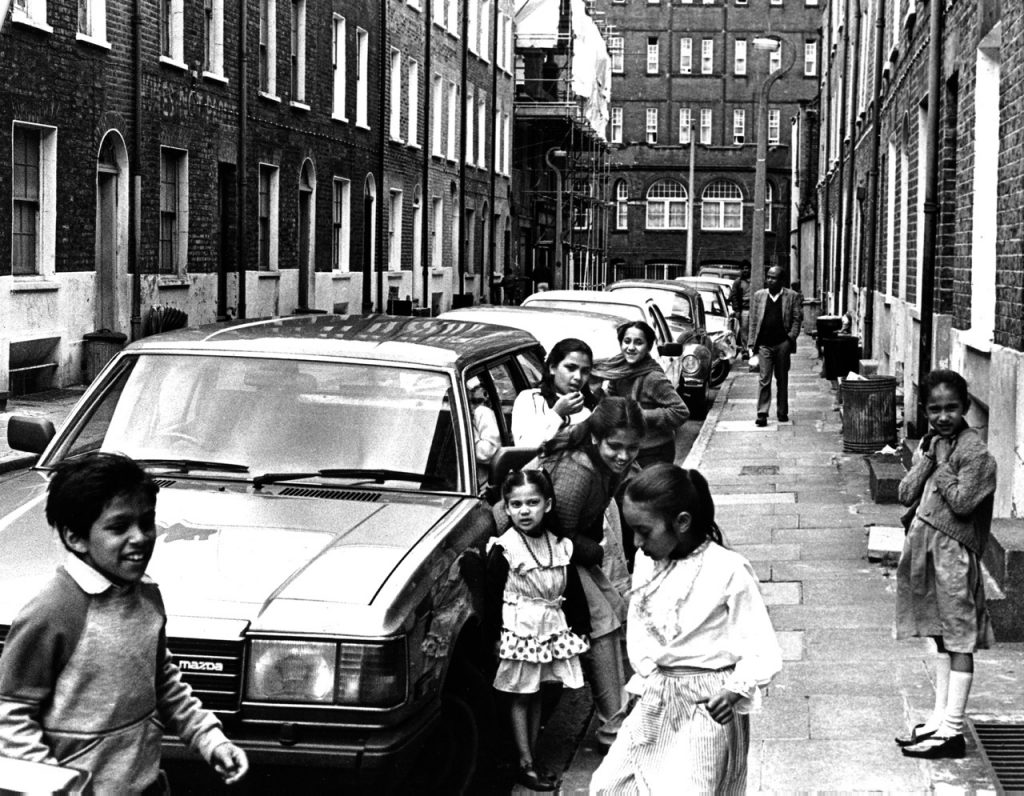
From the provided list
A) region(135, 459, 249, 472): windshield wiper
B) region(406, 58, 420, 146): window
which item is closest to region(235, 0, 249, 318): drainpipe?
region(406, 58, 420, 146): window

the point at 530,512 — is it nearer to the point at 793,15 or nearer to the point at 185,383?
the point at 185,383

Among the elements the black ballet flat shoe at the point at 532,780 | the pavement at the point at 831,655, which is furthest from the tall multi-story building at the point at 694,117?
the black ballet flat shoe at the point at 532,780

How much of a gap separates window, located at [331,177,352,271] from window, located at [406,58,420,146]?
577 cm

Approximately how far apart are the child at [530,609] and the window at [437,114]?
126 ft

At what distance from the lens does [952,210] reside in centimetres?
1398

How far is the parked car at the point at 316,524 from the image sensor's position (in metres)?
4.93

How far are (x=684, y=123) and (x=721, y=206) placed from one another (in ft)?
17.5

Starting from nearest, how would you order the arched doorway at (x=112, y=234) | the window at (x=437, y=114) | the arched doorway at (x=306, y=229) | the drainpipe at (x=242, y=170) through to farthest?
the arched doorway at (x=112, y=234) → the drainpipe at (x=242, y=170) → the arched doorway at (x=306, y=229) → the window at (x=437, y=114)

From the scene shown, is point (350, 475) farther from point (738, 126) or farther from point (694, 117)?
point (694, 117)

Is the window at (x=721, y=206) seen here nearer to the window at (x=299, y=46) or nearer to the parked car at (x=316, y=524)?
the window at (x=299, y=46)

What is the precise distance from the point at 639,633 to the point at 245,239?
83.7ft

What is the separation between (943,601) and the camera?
20.9 ft

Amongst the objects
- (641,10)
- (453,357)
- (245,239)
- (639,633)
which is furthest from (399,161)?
(641,10)

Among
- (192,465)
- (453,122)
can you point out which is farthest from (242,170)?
(192,465)
